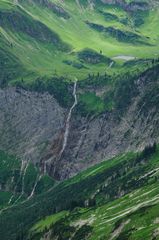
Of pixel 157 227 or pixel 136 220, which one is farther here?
pixel 136 220

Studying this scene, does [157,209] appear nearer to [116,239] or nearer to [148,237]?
[116,239]

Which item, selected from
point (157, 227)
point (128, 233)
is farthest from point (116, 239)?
point (157, 227)

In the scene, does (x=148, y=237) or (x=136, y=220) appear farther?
(x=136, y=220)

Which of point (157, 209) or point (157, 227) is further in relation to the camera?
point (157, 209)

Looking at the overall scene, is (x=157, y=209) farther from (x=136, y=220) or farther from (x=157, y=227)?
(x=157, y=227)

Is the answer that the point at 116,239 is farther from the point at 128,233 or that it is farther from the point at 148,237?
the point at 148,237

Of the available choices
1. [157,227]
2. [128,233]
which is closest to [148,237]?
[157,227]

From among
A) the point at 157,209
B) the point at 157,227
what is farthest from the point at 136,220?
the point at 157,227
